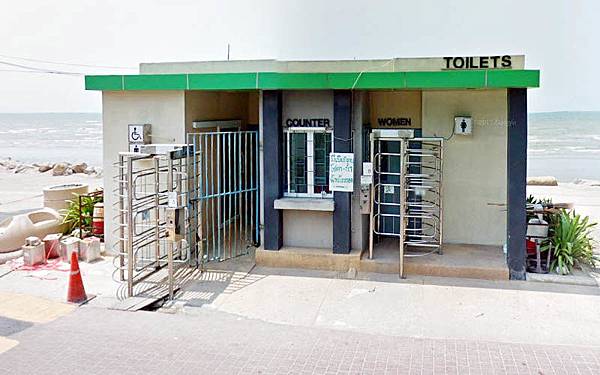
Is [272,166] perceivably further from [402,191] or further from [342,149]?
[402,191]

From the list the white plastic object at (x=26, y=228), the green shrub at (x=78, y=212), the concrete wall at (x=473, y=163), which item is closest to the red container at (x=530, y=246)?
the concrete wall at (x=473, y=163)

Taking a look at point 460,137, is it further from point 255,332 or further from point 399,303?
point 255,332

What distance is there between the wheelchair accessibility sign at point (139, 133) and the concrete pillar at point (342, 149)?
10.6 ft

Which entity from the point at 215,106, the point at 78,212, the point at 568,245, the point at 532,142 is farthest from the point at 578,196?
the point at 532,142

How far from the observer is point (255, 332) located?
708 centimetres

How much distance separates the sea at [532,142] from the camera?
133ft

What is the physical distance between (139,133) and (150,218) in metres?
1.52

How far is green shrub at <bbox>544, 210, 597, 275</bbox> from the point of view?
9413 millimetres

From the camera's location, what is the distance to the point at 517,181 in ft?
29.5

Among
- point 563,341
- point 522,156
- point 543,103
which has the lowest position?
point 563,341

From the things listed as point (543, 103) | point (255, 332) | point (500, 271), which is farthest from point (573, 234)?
point (543, 103)

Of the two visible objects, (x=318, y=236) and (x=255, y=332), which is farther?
(x=318, y=236)

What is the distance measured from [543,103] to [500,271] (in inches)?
2682

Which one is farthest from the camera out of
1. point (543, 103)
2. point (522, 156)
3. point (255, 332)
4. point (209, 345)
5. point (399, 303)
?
point (543, 103)
